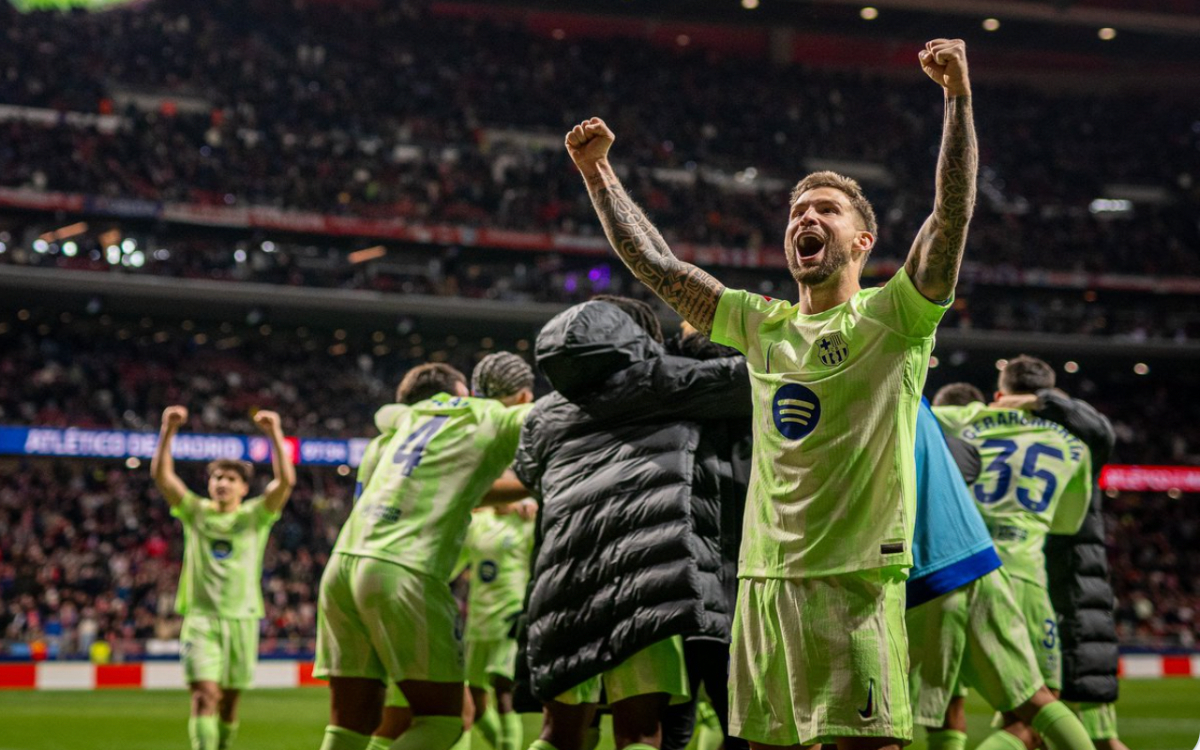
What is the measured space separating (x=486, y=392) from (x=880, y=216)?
33797 mm

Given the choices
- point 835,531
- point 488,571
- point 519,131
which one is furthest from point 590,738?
point 519,131

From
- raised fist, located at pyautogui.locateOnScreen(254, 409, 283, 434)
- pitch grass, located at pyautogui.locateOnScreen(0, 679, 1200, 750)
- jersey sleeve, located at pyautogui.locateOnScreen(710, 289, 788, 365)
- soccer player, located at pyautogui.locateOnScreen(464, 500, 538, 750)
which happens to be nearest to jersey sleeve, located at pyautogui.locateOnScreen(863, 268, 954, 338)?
jersey sleeve, located at pyautogui.locateOnScreen(710, 289, 788, 365)

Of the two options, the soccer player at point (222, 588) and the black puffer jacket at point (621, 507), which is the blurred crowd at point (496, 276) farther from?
the black puffer jacket at point (621, 507)

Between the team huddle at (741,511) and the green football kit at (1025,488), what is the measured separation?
0.6 inches

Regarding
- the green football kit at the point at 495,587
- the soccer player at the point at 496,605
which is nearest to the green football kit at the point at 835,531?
the soccer player at the point at 496,605

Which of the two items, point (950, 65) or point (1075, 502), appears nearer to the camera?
point (950, 65)

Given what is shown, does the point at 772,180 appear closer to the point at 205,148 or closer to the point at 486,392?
the point at 205,148

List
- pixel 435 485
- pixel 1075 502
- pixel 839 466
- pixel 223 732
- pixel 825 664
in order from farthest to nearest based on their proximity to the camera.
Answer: pixel 223 732 → pixel 1075 502 → pixel 435 485 → pixel 839 466 → pixel 825 664

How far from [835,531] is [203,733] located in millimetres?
6655

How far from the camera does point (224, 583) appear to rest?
383 inches

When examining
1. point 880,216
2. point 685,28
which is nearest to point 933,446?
point 880,216

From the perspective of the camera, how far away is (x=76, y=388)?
3009cm

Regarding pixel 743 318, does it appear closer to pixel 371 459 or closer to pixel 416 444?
pixel 416 444

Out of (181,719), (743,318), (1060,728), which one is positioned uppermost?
(743,318)
